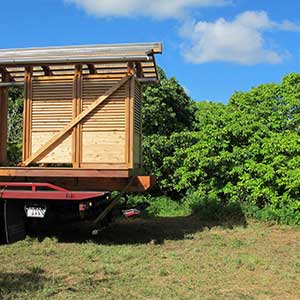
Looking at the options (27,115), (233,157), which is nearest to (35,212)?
(27,115)

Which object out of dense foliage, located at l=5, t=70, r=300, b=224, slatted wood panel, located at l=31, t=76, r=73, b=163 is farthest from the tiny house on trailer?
dense foliage, located at l=5, t=70, r=300, b=224

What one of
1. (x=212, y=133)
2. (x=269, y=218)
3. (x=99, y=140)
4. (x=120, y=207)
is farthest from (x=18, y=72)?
(x=269, y=218)

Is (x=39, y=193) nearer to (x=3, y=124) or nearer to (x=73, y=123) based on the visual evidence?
(x=73, y=123)

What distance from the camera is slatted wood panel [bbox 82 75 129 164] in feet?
33.1

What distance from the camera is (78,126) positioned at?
10273 mm

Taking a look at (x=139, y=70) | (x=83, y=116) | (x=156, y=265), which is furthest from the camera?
(x=139, y=70)

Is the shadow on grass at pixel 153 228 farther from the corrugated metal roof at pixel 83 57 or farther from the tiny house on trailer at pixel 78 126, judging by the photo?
the corrugated metal roof at pixel 83 57

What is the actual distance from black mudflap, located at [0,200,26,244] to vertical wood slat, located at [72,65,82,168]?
1.49 m

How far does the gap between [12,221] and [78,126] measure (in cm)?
236

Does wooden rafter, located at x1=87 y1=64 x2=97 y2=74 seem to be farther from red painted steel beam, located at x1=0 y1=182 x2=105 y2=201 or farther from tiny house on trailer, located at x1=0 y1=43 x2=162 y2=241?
red painted steel beam, located at x1=0 y1=182 x2=105 y2=201

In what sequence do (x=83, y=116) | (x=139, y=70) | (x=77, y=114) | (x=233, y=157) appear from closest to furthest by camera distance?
(x=83, y=116), (x=77, y=114), (x=139, y=70), (x=233, y=157)

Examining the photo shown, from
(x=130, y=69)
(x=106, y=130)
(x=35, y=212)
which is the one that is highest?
(x=130, y=69)

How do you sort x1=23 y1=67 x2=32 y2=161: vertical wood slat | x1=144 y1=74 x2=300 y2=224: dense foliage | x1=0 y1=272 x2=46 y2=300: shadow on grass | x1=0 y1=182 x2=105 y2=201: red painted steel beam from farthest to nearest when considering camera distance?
x1=144 y1=74 x2=300 y2=224: dense foliage, x1=23 y1=67 x2=32 y2=161: vertical wood slat, x1=0 y1=182 x2=105 y2=201: red painted steel beam, x1=0 y1=272 x2=46 y2=300: shadow on grass

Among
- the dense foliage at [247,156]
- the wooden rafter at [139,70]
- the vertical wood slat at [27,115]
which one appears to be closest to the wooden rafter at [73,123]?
the vertical wood slat at [27,115]
